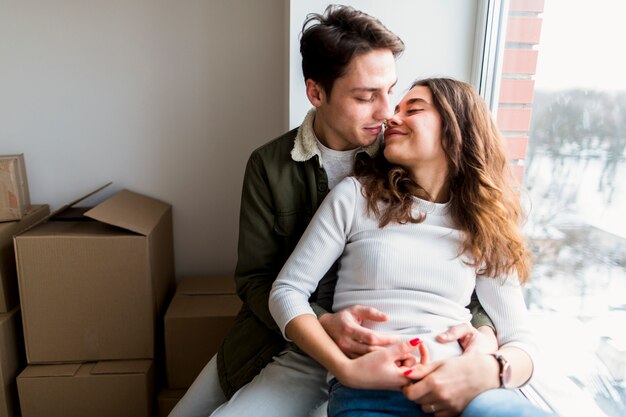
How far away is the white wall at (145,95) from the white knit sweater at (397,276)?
820 mm

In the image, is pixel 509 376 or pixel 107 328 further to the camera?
pixel 107 328

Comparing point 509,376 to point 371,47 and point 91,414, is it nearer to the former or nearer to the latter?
point 371,47

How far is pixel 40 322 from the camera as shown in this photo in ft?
5.09

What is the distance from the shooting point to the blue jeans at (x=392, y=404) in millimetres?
779

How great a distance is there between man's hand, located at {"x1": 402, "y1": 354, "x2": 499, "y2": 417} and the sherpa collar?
19.3 inches

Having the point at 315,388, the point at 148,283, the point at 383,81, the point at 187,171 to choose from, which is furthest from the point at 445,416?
the point at 187,171

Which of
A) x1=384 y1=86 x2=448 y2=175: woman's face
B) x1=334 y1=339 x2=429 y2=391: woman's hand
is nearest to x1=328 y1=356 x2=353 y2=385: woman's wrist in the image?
x1=334 y1=339 x2=429 y2=391: woman's hand

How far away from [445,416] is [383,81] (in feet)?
2.14

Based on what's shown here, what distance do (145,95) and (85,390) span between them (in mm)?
996

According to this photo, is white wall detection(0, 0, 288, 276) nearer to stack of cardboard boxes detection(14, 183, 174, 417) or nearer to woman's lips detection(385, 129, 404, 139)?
stack of cardboard boxes detection(14, 183, 174, 417)

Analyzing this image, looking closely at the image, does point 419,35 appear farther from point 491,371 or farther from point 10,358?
point 10,358

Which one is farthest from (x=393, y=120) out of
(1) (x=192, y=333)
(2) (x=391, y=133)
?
(1) (x=192, y=333)

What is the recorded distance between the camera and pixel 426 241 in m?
0.98

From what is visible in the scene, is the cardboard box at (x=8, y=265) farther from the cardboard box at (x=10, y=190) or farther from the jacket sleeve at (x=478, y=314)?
the jacket sleeve at (x=478, y=314)
